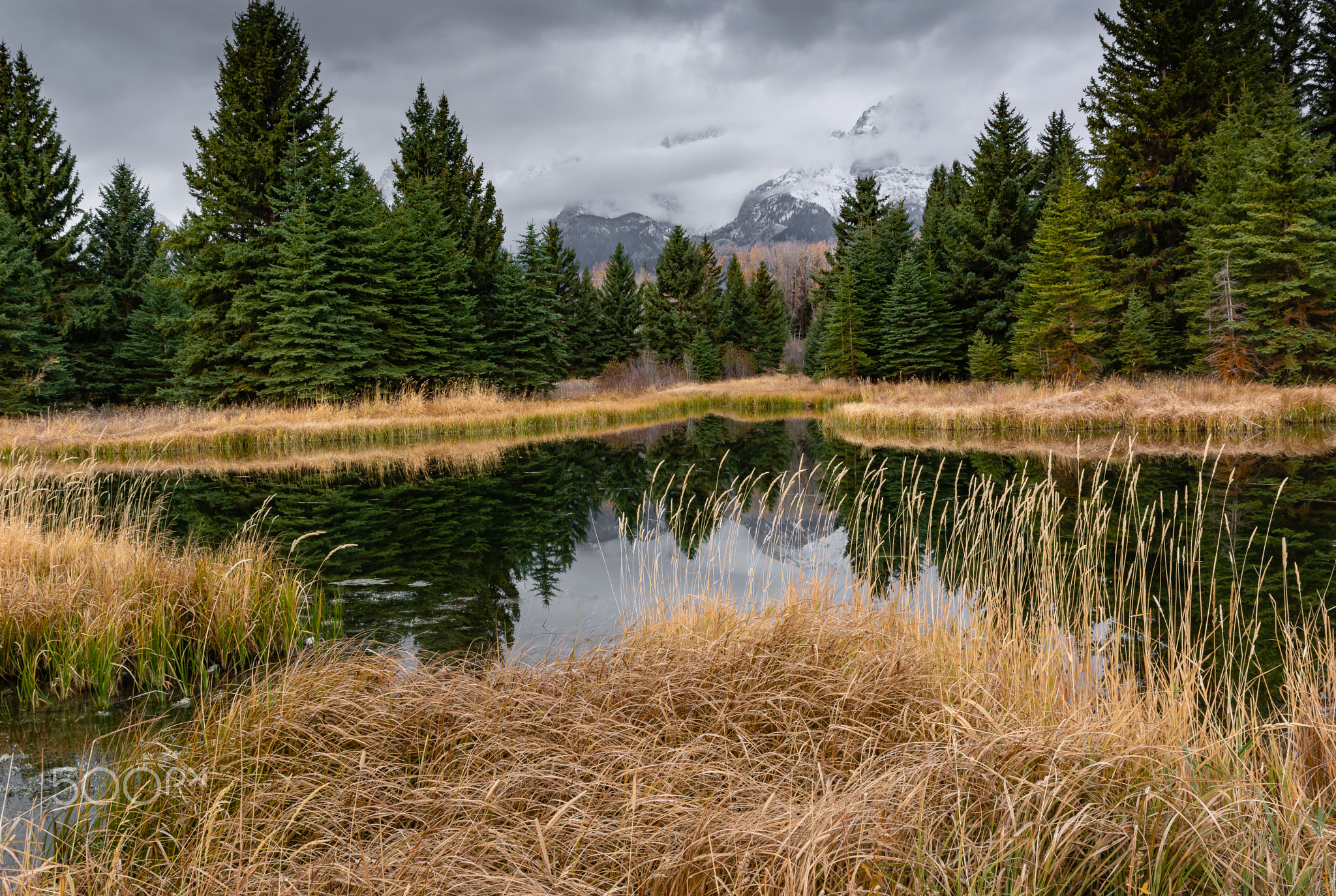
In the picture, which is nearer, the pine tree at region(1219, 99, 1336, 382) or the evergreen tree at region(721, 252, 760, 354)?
the pine tree at region(1219, 99, 1336, 382)

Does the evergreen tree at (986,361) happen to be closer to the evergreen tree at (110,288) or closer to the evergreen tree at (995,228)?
the evergreen tree at (995,228)

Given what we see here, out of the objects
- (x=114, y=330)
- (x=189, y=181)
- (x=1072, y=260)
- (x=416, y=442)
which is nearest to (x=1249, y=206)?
(x=1072, y=260)

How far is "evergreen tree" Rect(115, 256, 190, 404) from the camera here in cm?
2442

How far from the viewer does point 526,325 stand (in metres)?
25.4

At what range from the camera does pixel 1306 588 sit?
201 inches

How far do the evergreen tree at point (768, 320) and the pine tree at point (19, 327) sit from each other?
1399 inches

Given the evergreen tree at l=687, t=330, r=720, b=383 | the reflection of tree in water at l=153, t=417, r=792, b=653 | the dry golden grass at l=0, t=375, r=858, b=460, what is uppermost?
the evergreen tree at l=687, t=330, r=720, b=383

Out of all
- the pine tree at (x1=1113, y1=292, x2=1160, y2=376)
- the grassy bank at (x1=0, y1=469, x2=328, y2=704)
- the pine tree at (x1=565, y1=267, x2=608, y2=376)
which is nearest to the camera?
the grassy bank at (x1=0, y1=469, x2=328, y2=704)

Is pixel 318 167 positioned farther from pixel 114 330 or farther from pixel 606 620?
pixel 606 620

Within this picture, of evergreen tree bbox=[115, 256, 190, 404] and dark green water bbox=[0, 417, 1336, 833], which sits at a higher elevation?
evergreen tree bbox=[115, 256, 190, 404]

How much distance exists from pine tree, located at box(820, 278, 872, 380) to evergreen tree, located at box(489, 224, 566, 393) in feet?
41.2

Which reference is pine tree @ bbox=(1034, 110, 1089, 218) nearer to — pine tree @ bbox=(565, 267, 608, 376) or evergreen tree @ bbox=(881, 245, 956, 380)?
evergreen tree @ bbox=(881, 245, 956, 380)

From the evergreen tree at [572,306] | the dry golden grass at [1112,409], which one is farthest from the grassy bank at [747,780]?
the evergreen tree at [572,306]

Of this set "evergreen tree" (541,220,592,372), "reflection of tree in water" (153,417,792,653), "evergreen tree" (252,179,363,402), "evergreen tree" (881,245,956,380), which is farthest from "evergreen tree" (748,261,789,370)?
"reflection of tree in water" (153,417,792,653)
